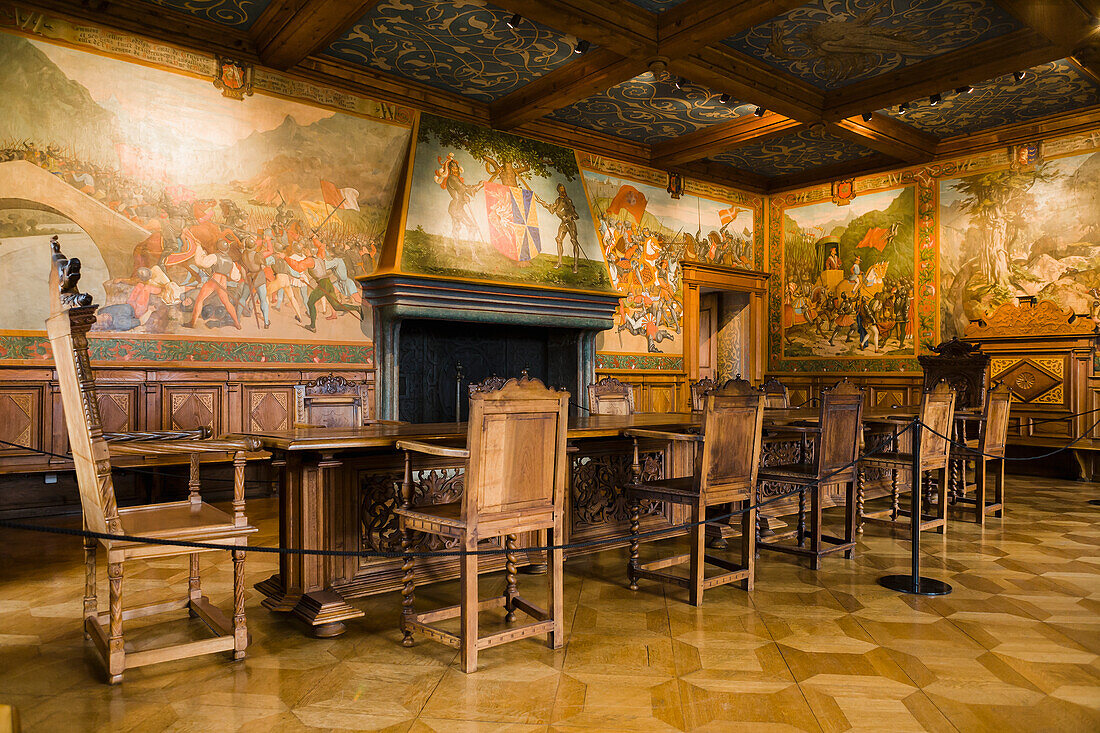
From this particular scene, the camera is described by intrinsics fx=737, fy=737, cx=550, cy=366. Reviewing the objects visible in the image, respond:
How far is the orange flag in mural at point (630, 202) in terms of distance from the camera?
970cm

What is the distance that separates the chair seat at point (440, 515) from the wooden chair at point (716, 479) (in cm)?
120

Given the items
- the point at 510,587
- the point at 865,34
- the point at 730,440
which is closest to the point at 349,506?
the point at 510,587

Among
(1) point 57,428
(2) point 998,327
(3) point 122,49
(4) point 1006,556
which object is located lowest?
(4) point 1006,556

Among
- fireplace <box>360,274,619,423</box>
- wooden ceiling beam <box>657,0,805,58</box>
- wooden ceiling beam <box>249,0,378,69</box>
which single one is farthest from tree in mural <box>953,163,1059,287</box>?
wooden ceiling beam <box>249,0,378,69</box>

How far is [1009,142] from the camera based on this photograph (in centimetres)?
909

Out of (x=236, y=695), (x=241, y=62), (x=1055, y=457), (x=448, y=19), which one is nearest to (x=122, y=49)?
(x=241, y=62)

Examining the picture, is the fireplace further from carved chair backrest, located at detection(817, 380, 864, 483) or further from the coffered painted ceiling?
carved chair backrest, located at detection(817, 380, 864, 483)

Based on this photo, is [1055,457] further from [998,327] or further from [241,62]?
[241,62]

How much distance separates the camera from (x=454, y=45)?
22.4 ft

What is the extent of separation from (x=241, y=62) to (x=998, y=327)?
879cm

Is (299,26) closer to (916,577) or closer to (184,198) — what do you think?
(184,198)

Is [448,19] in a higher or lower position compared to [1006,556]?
higher

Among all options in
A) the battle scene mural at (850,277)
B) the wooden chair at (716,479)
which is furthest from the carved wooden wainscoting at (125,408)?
the battle scene mural at (850,277)

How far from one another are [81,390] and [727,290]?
986cm
